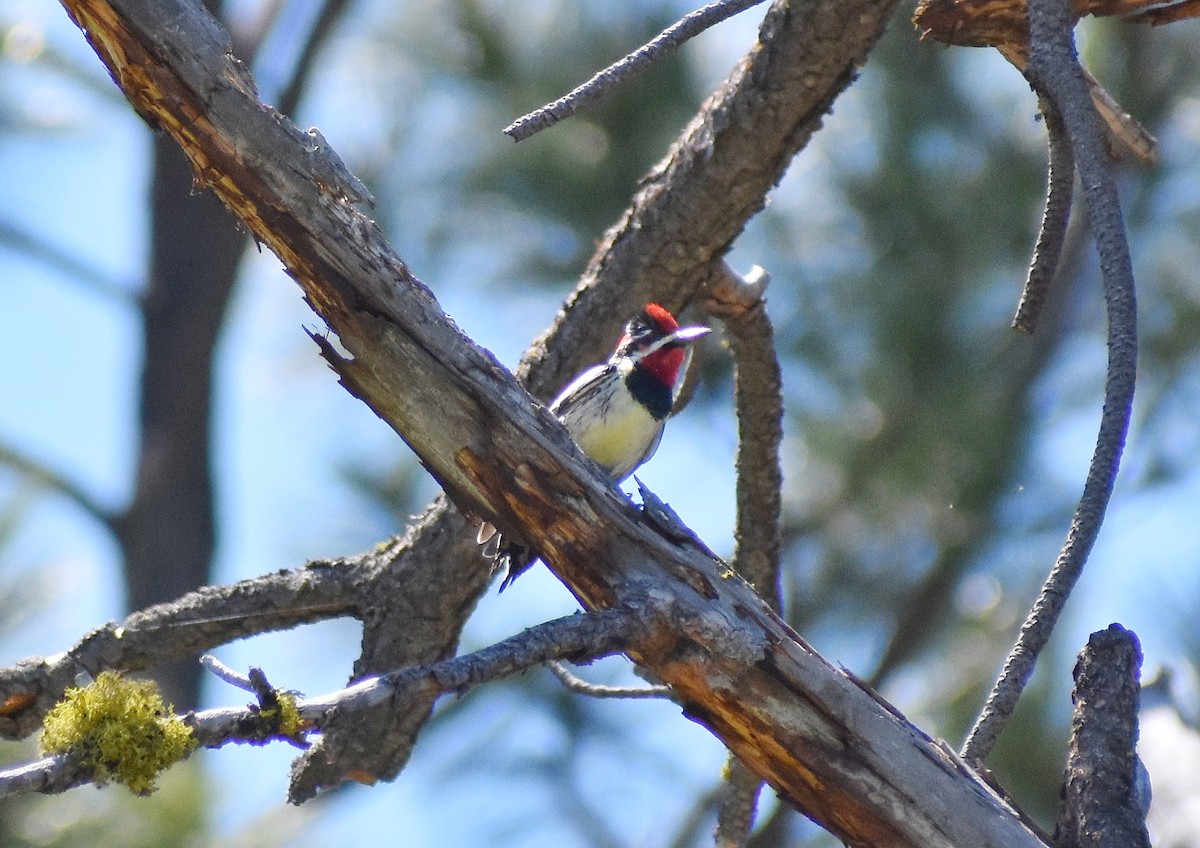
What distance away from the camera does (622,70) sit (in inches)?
77.1

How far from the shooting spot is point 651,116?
5.13 metres

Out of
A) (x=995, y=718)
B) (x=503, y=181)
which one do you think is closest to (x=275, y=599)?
(x=995, y=718)

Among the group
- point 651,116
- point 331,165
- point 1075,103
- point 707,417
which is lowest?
point 1075,103

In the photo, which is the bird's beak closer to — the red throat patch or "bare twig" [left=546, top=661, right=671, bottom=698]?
the red throat patch

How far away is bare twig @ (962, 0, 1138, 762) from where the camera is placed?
73.2 inches

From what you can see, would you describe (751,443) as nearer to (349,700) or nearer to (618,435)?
(618,435)

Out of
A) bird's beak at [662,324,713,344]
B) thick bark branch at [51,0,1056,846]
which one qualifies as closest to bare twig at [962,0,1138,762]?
thick bark branch at [51,0,1056,846]

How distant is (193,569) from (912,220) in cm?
352

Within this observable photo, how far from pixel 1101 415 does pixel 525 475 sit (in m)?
0.82

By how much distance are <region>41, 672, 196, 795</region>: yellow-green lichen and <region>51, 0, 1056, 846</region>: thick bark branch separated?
0.63m

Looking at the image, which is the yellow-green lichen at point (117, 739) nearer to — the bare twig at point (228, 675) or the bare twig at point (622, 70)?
the bare twig at point (228, 675)

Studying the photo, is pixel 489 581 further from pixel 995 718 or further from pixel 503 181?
pixel 503 181

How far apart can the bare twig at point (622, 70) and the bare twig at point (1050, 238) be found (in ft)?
1.73

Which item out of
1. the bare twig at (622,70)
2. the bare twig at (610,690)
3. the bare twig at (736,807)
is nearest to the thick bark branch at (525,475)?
the bare twig at (622,70)
